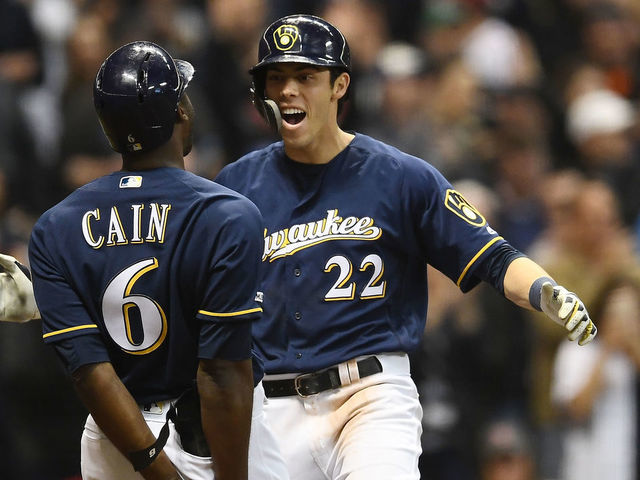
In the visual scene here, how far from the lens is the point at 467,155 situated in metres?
9.12

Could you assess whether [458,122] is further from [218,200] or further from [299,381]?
[218,200]

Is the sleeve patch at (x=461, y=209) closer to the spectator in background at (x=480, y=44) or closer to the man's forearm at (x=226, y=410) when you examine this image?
the man's forearm at (x=226, y=410)

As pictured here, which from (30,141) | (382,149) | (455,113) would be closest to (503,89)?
(455,113)

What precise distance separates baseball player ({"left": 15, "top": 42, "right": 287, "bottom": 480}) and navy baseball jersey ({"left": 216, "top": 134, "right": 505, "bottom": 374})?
866 mm

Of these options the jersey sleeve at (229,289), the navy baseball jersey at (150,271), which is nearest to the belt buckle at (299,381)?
the navy baseball jersey at (150,271)

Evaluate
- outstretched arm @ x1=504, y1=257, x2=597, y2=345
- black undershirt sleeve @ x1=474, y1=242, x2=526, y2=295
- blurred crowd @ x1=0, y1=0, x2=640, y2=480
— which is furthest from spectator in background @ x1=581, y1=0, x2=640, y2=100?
outstretched arm @ x1=504, y1=257, x2=597, y2=345

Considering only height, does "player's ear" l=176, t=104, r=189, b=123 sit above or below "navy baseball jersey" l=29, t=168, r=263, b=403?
above

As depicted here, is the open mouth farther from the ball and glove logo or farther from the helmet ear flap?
the ball and glove logo

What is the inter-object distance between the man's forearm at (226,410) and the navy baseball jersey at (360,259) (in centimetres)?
97

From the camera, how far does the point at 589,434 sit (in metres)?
6.92

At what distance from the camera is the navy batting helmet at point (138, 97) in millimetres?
3729

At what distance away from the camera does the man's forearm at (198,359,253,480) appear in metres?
3.63

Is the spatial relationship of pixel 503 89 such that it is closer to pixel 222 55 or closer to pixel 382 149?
pixel 222 55

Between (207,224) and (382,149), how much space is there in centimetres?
142
